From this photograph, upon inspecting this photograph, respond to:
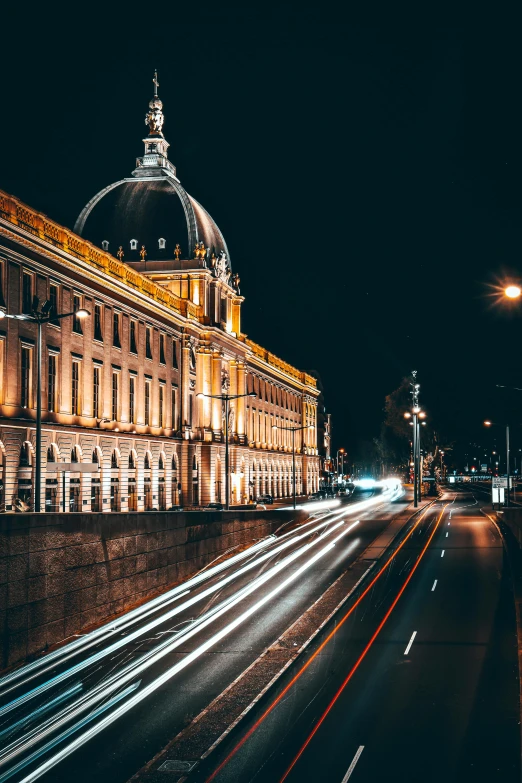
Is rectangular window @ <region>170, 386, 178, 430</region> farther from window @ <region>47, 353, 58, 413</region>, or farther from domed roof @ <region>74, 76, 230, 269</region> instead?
window @ <region>47, 353, 58, 413</region>

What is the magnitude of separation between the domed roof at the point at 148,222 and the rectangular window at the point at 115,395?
2925 cm

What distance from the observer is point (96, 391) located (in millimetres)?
66000

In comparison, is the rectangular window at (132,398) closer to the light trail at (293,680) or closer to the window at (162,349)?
the window at (162,349)

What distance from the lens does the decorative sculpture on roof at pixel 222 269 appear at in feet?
326

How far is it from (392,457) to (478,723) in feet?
412

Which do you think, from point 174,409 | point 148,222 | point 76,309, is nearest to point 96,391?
point 76,309

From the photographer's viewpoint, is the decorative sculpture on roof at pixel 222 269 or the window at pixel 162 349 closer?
the window at pixel 162 349

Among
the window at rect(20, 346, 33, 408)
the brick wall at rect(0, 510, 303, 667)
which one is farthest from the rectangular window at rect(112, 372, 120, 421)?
the brick wall at rect(0, 510, 303, 667)

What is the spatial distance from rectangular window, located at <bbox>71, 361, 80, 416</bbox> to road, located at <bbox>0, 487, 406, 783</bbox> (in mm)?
19238

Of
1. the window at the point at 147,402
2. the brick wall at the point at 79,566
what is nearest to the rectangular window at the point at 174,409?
the window at the point at 147,402

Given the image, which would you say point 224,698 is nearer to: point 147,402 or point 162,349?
point 147,402

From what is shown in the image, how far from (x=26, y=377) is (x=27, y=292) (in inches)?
202

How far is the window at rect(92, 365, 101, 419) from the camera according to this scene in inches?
2569

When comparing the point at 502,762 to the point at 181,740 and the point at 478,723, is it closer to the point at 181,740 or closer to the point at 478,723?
the point at 478,723
